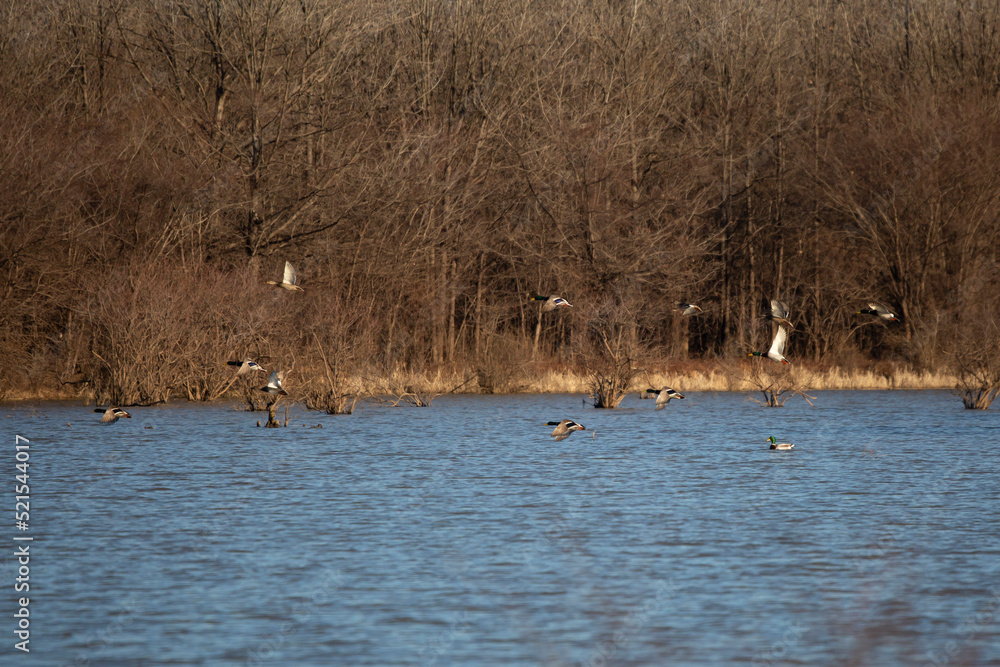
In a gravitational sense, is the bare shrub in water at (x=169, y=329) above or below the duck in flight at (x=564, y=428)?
above

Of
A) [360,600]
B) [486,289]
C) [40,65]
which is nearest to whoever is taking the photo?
Result: [360,600]

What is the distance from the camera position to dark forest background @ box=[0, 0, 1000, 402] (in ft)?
94.3

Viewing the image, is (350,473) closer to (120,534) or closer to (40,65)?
(120,534)

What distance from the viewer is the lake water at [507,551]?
789cm

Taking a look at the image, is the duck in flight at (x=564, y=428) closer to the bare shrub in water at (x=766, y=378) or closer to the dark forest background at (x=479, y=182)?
the dark forest background at (x=479, y=182)

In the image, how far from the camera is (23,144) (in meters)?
29.3

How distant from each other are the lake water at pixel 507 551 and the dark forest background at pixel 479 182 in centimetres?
784

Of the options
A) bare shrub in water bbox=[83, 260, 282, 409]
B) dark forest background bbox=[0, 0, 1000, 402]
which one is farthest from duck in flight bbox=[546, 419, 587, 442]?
bare shrub in water bbox=[83, 260, 282, 409]

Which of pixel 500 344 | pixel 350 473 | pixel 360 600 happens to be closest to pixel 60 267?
pixel 500 344

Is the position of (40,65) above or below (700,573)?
above

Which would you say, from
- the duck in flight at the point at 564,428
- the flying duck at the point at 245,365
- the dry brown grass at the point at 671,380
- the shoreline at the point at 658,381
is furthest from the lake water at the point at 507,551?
the dry brown grass at the point at 671,380

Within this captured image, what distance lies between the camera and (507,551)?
36.4 feet

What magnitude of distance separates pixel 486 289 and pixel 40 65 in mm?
15363

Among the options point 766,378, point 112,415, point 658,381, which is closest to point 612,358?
point 658,381
